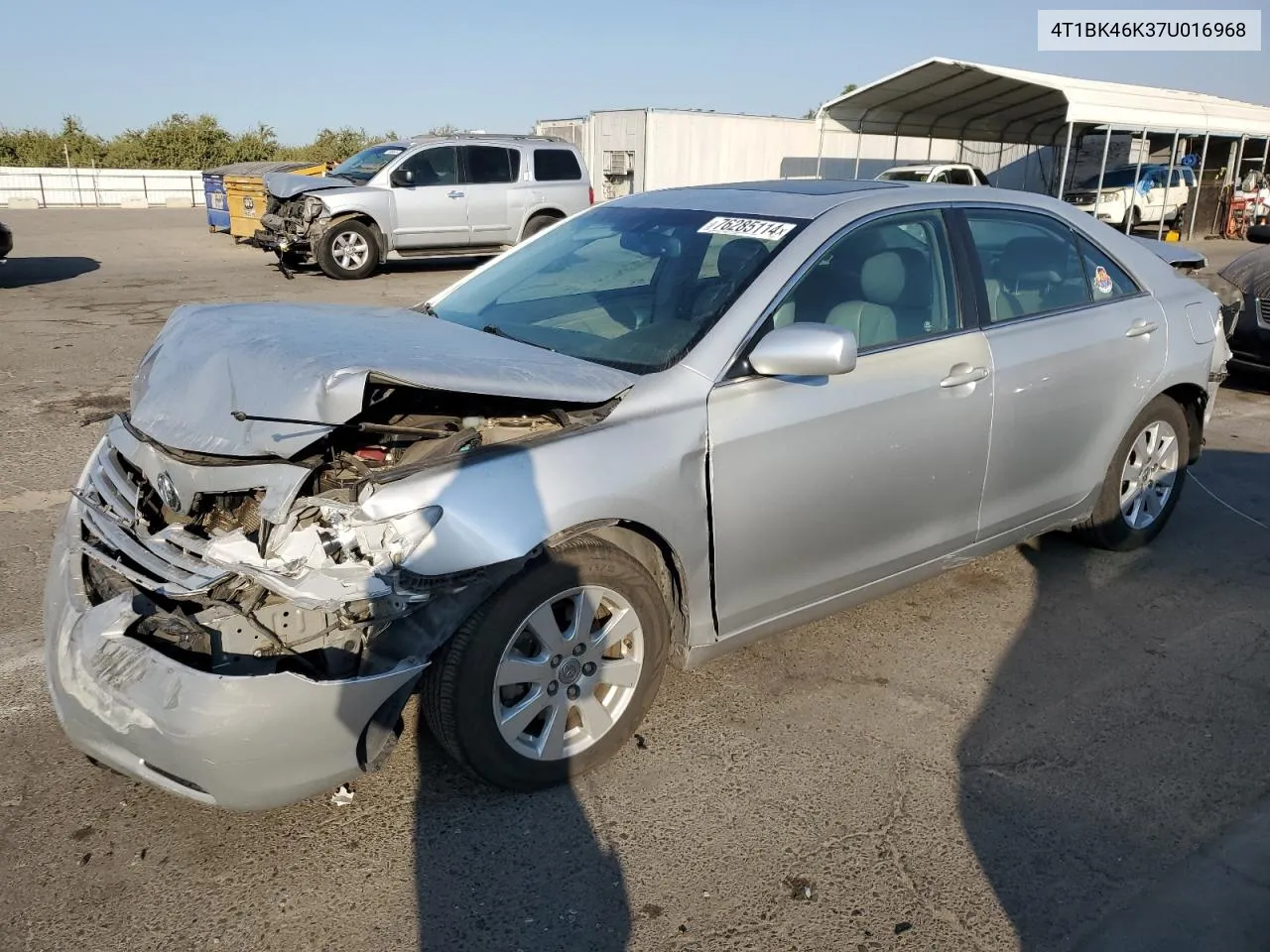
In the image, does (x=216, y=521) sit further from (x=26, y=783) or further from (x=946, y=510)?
(x=946, y=510)

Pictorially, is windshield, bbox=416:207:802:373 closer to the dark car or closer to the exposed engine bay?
the exposed engine bay

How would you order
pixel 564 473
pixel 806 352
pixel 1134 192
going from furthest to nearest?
pixel 1134 192 < pixel 806 352 < pixel 564 473

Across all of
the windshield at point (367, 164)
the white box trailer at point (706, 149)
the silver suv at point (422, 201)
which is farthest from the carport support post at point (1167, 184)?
the windshield at point (367, 164)

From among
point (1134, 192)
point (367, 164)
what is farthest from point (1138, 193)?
point (367, 164)

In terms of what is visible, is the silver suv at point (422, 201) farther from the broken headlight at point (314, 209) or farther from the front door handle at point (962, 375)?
the front door handle at point (962, 375)

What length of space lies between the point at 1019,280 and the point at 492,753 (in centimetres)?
283

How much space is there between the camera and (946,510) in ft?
12.4

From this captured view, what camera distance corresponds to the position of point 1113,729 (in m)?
3.44

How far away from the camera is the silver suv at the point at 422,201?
47.5 ft

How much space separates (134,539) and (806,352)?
200 centimetres

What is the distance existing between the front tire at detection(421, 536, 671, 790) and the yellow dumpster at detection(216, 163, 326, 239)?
16930 mm

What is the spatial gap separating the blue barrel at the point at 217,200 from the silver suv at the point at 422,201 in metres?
5.05

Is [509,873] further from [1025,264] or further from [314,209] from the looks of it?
[314,209]

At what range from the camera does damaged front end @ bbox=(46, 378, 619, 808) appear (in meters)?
2.44
